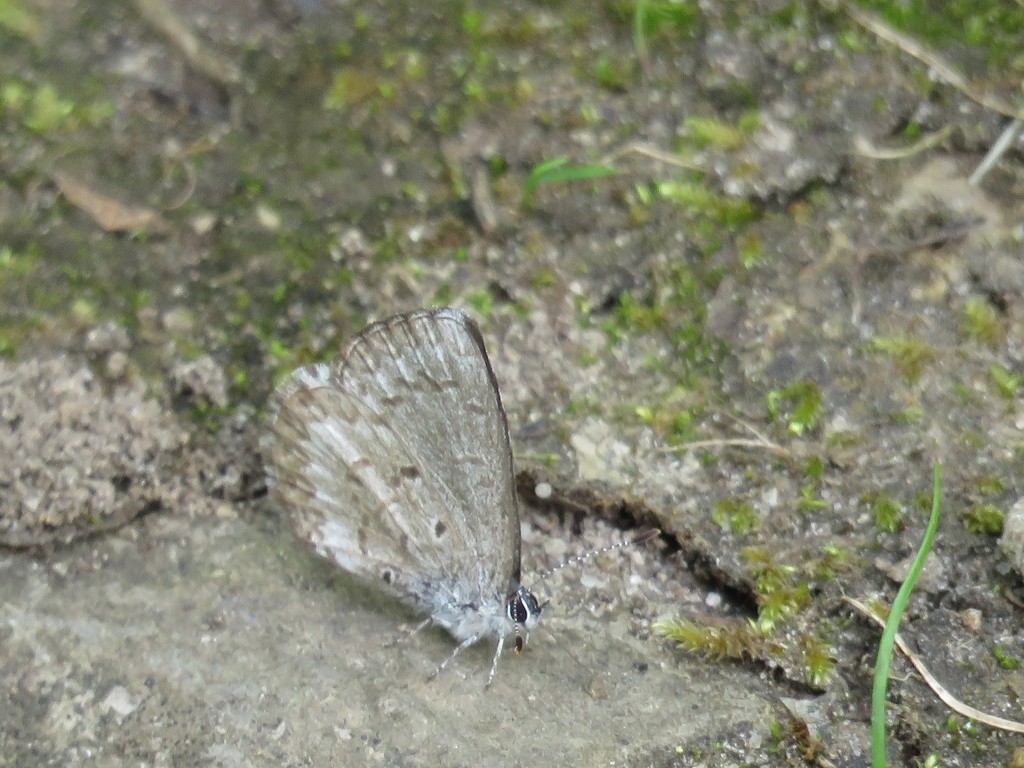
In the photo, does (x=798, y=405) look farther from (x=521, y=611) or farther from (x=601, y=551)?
(x=521, y=611)

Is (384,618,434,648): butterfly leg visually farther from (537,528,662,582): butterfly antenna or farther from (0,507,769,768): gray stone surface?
(537,528,662,582): butterfly antenna

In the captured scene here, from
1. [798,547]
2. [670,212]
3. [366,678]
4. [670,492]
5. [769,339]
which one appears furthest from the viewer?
[670,212]

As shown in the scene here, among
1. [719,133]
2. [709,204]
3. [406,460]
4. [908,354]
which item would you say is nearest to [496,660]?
[406,460]

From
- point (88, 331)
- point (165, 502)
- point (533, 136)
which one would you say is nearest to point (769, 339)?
point (533, 136)

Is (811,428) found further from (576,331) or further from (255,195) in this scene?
(255,195)

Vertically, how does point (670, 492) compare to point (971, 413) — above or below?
below

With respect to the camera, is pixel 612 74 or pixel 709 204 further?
pixel 612 74

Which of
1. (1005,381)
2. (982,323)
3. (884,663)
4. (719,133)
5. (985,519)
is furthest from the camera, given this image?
(719,133)
